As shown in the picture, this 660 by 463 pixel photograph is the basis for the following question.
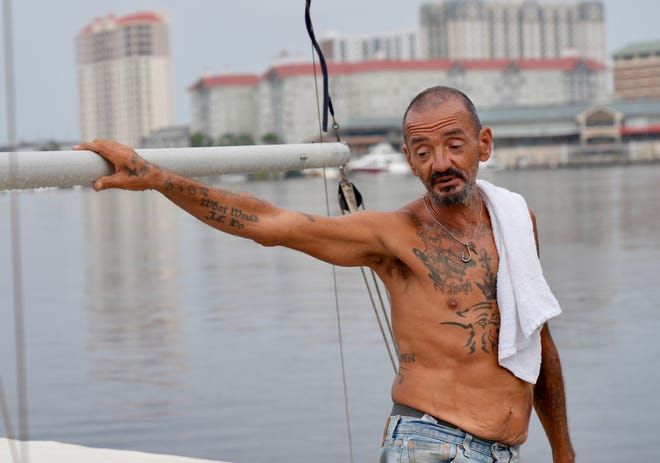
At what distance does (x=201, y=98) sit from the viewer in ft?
599

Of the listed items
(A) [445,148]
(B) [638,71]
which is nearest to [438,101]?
(A) [445,148]

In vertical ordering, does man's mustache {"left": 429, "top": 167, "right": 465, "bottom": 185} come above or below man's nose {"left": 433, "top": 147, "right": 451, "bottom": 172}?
below

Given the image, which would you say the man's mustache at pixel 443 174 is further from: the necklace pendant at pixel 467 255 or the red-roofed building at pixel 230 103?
Result: the red-roofed building at pixel 230 103

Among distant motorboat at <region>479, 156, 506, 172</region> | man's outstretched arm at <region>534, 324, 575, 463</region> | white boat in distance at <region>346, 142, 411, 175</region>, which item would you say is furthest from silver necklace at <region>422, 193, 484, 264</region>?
white boat in distance at <region>346, 142, 411, 175</region>

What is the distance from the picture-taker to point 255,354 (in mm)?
13656

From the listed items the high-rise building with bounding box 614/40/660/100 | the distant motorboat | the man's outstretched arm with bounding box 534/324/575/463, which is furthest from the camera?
the high-rise building with bounding box 614/40/660/100

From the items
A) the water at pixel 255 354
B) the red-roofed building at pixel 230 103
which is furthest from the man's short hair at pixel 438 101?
the red-roofed building at pixel 230 103

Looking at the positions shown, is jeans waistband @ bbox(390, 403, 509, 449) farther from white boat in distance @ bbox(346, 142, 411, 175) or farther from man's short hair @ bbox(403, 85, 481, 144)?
white boat in distance @ bbox(346, 142, 411, 175)

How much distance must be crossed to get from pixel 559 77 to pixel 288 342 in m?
163

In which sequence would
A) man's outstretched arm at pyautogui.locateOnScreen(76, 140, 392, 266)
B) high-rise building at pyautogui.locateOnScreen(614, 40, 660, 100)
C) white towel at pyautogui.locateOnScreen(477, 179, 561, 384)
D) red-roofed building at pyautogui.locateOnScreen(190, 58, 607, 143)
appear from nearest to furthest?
man's outstretched arm at pyautogui.locateOnScreen(76, 140, 392, 266) < white towel at pyautogui.locateOnScreen(477, 179, 561, 384) < red-roofed building at pyautogui.locateOnScreen(190, 58, 607, 143) < high-rise building at pyautogui.locateOnScreen(614, 40, 660, 100)

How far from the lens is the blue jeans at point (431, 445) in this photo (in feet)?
10.3

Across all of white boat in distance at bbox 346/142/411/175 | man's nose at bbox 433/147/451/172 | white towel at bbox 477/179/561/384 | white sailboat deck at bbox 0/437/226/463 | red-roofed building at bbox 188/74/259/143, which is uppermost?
red-roofed building at bbox 188/74/259/143

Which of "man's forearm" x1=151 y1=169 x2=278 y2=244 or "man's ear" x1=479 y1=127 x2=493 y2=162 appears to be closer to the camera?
"man's forearm" x1=151 y1=169 x2=278 y2=244

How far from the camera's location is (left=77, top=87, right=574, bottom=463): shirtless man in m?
3.17
